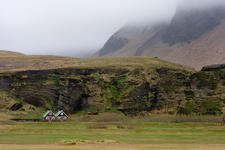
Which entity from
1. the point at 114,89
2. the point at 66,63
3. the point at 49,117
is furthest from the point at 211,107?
the point at 66,63

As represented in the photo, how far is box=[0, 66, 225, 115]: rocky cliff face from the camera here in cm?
12912

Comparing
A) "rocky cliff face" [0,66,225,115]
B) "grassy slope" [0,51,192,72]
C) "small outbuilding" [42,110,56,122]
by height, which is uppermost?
"grassy slope" [0,51,192,72]

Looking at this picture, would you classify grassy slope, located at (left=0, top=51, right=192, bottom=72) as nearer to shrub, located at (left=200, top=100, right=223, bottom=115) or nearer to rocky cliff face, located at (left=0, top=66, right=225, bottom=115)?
rocky cliff face, located at (left=0, top=66, right=225, bottom=115)

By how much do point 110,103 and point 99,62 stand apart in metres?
36.3

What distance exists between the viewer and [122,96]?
131000 mm

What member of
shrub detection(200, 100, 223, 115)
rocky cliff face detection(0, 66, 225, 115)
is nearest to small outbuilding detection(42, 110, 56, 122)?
rocky cliff face detection(0, 66, 225, 115)

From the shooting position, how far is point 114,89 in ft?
443

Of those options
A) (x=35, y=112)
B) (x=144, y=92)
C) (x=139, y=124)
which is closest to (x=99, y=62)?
(x=144, y=92)

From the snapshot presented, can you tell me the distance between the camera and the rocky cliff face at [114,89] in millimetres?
129125

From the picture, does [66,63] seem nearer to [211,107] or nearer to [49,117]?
[49,117]

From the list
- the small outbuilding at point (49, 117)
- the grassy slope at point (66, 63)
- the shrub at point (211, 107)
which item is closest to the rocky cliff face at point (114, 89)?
the shrub at point (211, 107)

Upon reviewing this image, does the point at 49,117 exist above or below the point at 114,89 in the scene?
below

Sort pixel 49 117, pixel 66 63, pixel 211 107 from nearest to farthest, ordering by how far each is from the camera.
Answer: pixel 49 117 → pixel 211 107 → pixel 66 63

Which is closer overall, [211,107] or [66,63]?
[211,107]
